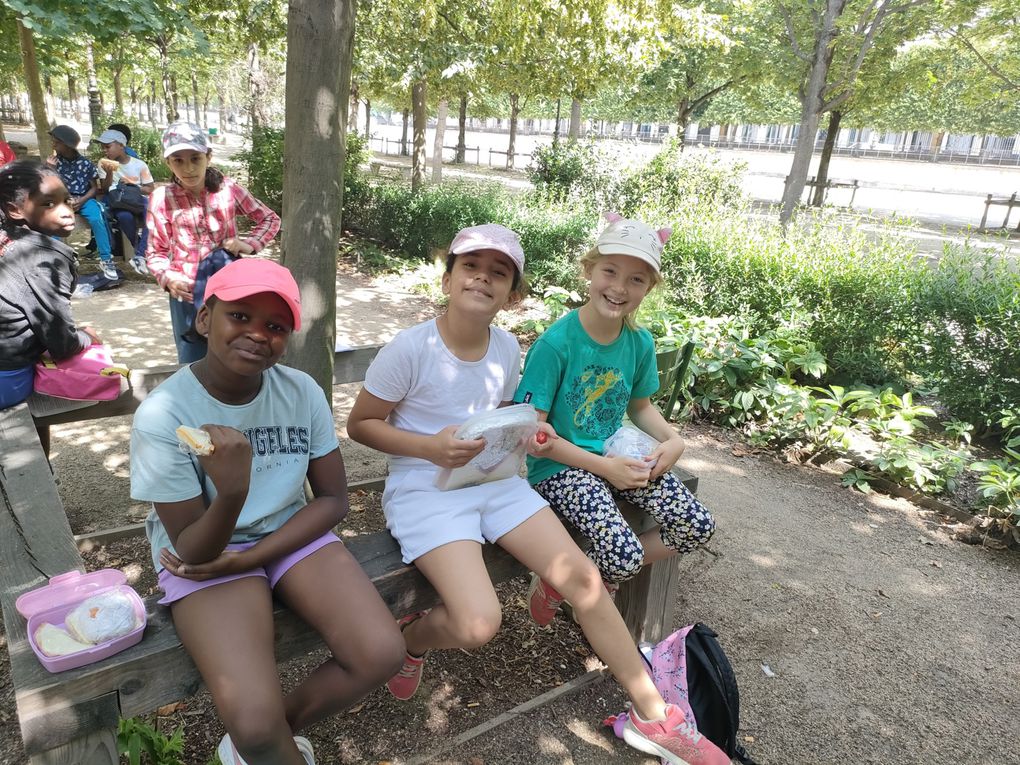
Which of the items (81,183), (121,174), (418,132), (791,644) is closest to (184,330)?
(791,644)

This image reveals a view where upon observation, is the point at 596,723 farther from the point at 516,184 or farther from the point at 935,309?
the point at 516,184

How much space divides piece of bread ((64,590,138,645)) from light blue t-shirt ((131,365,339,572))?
5.8 inches

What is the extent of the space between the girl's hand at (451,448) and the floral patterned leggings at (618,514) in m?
0.44

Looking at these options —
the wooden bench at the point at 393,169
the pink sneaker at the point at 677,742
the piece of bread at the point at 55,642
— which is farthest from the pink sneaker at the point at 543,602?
the wooden bench at the point at 393,169

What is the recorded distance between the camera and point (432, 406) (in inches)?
86.7

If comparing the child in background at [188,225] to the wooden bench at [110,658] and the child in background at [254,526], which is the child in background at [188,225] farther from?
the child in background at [254,526]

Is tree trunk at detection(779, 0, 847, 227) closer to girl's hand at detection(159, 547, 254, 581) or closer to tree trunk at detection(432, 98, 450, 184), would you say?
tree trunk at detection(432, 98, 450, 184)

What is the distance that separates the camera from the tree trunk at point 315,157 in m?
2.46

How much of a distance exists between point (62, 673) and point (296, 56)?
2.07 m

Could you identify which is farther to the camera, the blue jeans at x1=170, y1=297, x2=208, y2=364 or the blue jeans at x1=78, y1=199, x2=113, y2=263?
the blue jeans at x1=78, y1=199, x2=113, y2=263

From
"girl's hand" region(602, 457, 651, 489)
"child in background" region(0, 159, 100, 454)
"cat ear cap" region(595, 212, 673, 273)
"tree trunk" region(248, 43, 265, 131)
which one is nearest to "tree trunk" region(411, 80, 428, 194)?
"tree trunk" region(248, 43, 265, 131)

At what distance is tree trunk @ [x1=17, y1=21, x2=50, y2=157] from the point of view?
9.33 metres

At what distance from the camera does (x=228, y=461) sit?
4.81ft

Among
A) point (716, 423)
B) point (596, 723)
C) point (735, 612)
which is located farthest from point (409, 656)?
point (716, 423)
